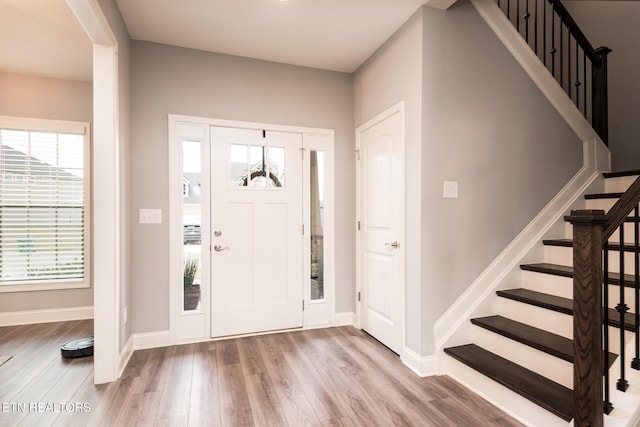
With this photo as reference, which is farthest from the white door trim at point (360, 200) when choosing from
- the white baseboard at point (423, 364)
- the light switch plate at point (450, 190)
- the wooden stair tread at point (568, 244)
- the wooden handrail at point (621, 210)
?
the wooden handrail at point (621, 210)

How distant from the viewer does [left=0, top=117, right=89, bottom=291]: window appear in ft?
11.7

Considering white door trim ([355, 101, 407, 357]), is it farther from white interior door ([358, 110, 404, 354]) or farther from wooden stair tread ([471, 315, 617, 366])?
wooden stair tread ([471, 315, 617, 366])

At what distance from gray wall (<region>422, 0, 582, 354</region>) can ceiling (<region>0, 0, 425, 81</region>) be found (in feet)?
1.67

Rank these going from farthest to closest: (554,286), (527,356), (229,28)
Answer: (229,28), (554,286), (527,356)

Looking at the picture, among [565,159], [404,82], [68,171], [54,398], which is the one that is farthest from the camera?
[68,171]

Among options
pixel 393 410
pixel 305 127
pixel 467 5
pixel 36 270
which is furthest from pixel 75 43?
pixel 393 410

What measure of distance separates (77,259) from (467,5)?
462 cm

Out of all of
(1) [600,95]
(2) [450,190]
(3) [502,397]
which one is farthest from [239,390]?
(1) [600,95]

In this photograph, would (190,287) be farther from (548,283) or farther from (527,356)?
(548,283)

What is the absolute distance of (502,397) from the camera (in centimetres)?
201

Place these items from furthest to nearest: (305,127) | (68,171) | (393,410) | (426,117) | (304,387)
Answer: (68,171), (305,127), (426,117), (304,387), (393,410)

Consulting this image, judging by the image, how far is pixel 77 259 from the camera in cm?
379

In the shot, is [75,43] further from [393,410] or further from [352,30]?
[393,410]

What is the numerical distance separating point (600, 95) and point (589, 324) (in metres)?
2.66
